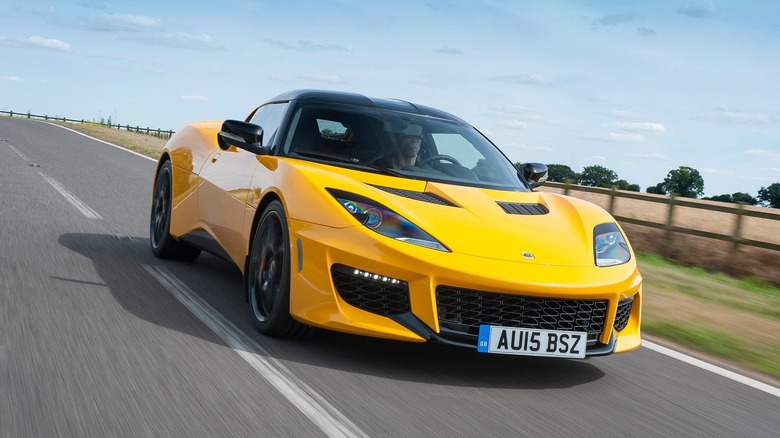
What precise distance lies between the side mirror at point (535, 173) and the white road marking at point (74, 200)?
5600 mm

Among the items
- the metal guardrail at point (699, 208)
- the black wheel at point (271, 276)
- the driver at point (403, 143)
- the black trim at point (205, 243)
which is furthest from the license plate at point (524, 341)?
the metal guardrail at point (699, 208)

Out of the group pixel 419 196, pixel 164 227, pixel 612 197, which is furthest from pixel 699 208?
pixel 419 196

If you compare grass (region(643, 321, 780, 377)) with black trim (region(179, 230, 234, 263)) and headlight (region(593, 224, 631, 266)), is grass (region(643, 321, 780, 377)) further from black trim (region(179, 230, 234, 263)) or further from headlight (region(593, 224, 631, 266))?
black trim (region(179, 230, 234, 263))

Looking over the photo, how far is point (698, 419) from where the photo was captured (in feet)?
14.9

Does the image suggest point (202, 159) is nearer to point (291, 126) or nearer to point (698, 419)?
point (291, 126)

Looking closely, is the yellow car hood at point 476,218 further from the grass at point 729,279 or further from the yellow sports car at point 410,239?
the grass at point 729,279

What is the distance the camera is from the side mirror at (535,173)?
22.1 feet

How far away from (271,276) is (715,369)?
2.69 m

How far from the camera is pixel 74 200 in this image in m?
12.0

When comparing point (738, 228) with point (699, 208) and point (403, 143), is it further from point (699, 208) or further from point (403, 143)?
point (403, 143)

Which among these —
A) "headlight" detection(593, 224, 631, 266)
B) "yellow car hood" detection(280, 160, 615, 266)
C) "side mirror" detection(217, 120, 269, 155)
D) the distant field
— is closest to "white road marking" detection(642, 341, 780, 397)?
the distant field

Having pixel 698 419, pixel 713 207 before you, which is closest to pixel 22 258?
pixel 698 419

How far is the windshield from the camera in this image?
595 cm

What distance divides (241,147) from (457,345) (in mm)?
2355
